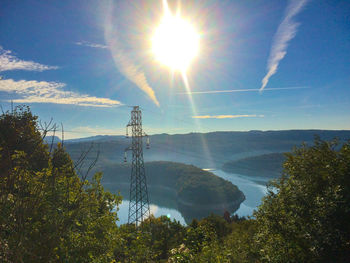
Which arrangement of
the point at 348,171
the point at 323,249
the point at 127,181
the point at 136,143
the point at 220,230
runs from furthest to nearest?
1. the point at 127,181
2. the point at 220,230
3. the point at 136,143
4. the point at 348,171
5. the point at 323,249

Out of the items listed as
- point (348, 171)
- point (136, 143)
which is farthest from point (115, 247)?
point (136, 143)

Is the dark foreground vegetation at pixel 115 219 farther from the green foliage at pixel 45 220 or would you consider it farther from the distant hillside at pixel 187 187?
the distant hillside at pixel 187 187

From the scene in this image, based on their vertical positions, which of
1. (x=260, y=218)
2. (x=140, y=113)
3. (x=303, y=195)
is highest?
(x=140, y=113)

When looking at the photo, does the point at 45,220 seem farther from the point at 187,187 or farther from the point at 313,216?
the point at 187,187

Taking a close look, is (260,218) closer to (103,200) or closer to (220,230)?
(103,200)

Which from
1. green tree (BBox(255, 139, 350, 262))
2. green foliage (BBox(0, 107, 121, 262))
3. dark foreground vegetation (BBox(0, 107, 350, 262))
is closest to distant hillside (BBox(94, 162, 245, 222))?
green tree (BBox(255, 139, 350, 262))

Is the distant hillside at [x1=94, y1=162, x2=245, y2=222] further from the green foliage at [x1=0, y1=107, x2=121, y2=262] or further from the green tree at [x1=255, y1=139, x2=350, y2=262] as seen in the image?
the green foliage at [x1=0, y1=107, x2=121, y2=262]

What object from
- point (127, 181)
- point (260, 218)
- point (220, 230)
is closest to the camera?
point (260, 218)
